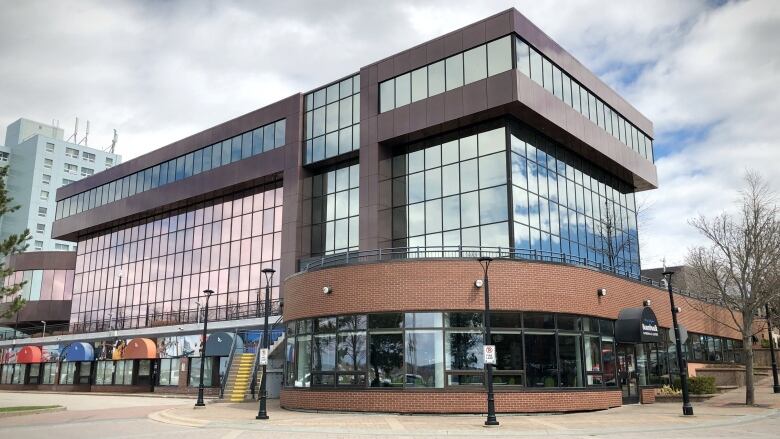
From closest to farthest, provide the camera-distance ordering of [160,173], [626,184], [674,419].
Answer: [674,419] < [626,184] < [160,173]

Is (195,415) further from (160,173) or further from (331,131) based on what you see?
(160,173)

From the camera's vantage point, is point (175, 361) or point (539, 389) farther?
point (175, 361)

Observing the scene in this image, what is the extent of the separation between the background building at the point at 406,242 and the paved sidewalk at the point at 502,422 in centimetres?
132

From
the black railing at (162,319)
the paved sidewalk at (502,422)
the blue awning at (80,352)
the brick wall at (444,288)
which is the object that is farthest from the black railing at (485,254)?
the blue awning at (80,352)

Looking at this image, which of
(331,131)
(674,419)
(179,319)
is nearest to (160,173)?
(179,319)

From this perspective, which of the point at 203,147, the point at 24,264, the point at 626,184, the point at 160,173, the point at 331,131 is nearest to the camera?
the point at 331,131

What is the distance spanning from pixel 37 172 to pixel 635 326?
115m

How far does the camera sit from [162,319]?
186 ft

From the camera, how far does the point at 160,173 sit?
57688mm

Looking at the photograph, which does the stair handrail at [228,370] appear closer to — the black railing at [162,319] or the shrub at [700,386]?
the black railing at [162,319]

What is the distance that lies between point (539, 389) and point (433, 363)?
406 centimetres

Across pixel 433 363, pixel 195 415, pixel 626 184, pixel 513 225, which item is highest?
pixel 626 184

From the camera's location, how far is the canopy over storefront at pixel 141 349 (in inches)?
1933

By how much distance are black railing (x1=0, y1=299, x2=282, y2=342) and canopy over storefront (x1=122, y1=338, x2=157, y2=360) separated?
2.69 meters
